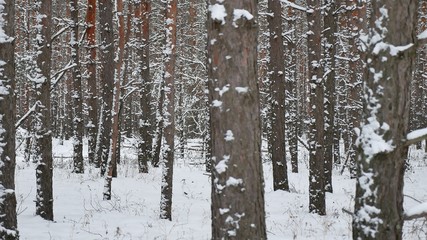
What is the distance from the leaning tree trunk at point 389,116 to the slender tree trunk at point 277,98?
8.40 m

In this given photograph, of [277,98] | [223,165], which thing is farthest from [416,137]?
[277,98]

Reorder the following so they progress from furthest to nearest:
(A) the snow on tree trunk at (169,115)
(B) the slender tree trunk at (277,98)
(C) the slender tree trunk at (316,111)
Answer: (B) the slender tree trunk at (277,98)
(C) the slender tree trunk at (316,111)
(A) the snow on tree trunk at (169,115)

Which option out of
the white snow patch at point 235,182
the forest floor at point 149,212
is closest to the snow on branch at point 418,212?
the white snow patch at point 235,182

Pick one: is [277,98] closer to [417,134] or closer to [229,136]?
[229,136]

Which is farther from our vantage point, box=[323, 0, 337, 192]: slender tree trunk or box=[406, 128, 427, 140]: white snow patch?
box=[323, 0, 337, 192]: slender tree trunk

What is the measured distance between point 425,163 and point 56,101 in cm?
2475

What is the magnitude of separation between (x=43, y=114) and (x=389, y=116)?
20.0 feet

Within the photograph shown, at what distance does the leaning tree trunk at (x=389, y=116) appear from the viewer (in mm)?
3465

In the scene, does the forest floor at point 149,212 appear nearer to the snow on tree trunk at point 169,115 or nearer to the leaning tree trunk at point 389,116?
the snow on tree trunk at point 169,115

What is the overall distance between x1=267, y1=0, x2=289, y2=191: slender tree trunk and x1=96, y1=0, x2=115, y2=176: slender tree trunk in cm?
470

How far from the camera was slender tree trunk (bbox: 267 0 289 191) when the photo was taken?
468 inches

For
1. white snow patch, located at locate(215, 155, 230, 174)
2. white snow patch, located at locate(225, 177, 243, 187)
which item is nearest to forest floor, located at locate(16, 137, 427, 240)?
white snow patch, located at locate(225, 177, 243, 187)

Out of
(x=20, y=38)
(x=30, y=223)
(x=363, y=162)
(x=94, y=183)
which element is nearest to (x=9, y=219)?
(x=30, y=223)

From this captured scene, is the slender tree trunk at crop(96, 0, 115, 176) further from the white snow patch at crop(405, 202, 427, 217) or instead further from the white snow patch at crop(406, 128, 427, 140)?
the white snow patch at crop(405, 202, 427, 217)
